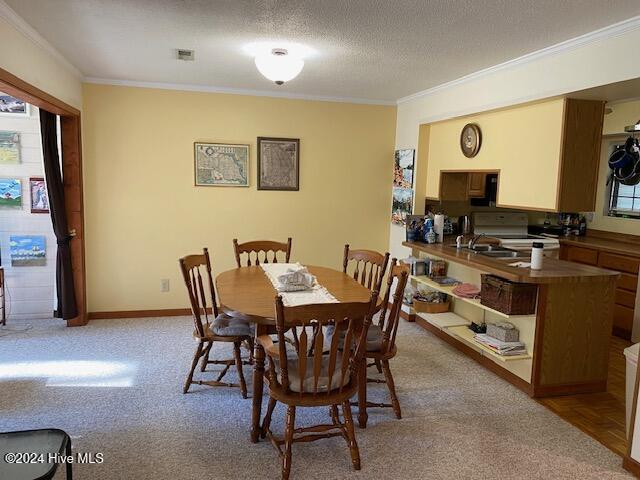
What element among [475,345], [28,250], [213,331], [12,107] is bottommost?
[475,345]

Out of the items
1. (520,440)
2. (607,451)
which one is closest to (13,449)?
(520,440)

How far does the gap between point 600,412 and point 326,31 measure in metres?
2.95

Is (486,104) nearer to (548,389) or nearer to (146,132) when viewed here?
(548,389)

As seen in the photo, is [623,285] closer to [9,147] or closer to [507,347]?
[507,347]

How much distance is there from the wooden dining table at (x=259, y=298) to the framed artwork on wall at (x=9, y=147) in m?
2.60

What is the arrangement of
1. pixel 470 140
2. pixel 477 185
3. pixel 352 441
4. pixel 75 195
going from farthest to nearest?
pixel 477 185 → pixel 75 195 → pixel 470 140 → pixel 352 441

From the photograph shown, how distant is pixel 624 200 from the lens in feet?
17.0

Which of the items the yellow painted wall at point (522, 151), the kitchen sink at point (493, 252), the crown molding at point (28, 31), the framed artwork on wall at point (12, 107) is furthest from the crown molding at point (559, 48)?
the framed artwork on wall at point (12, 107)

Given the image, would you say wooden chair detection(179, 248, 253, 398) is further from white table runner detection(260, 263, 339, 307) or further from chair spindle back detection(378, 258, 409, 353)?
chair spindle back detection(378, 258, 409, 353)

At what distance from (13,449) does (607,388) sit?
3626 millimetres

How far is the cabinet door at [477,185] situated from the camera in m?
4.74

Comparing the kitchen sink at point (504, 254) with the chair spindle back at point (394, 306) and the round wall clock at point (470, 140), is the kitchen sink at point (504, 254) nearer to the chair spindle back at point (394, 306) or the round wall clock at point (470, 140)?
the round wall clock at point (470, 140)

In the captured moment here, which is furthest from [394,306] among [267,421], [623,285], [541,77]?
[623,285]

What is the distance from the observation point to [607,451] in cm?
255
